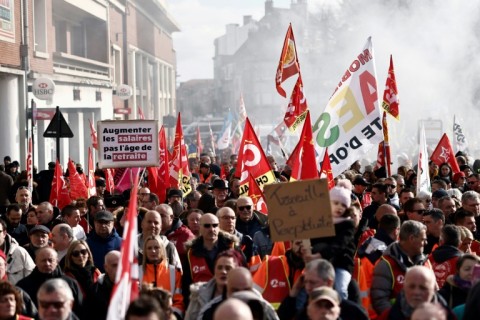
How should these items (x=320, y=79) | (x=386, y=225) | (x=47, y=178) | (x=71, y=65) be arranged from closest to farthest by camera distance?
(x=386, y=225) → (x=47, y=178) → (x=71, y=65) → (x=320, y=79)

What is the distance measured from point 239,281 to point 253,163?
22.7 feet

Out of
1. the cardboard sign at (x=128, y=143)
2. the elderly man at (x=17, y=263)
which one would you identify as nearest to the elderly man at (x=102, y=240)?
the elderly man at (x=17, y=263)

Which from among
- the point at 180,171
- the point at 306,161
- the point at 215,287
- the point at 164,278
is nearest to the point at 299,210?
the point at 215,287

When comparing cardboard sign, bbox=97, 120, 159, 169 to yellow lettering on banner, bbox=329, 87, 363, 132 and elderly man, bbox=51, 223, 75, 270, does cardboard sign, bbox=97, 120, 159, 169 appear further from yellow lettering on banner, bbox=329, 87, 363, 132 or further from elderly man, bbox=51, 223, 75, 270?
elderly man, bbox=51, 223, 75, 270

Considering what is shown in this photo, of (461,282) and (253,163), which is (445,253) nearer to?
(461,282)

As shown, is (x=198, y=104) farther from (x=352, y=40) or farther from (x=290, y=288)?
(x=290, y=288)

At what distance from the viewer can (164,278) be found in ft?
29.8

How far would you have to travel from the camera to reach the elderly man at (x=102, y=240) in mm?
10570

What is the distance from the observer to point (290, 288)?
8.35 m

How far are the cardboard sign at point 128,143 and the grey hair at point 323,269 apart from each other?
6.52m

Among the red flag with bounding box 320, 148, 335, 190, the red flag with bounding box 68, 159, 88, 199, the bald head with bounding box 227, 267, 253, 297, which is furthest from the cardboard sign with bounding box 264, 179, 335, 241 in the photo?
the red flag with bounding box 68, 159, 88, 199

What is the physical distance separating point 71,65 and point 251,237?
97.6ft

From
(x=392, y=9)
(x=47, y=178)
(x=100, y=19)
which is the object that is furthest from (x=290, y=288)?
(x=392, y=9)

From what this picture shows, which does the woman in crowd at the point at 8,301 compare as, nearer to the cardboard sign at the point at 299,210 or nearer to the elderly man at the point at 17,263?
the cardboard sign at the point at 299,210
